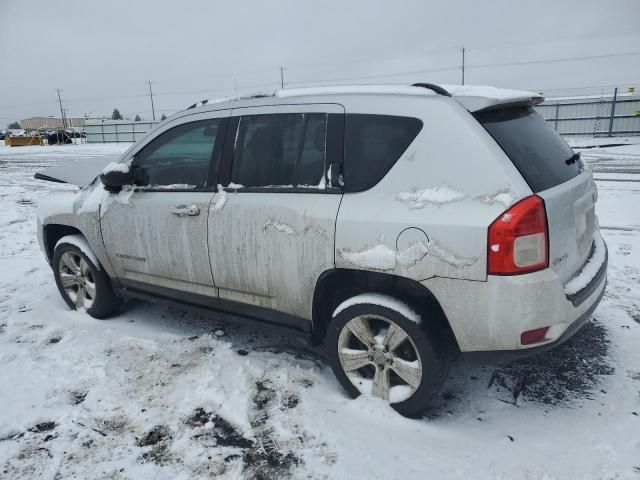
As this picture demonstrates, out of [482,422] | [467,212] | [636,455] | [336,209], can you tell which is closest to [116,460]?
[336,209]

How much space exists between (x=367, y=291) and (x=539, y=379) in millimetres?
1369

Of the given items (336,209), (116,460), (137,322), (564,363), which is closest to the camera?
(116,460)

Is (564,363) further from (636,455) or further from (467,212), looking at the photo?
(467,212)

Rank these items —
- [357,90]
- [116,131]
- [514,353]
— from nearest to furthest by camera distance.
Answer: [514,353] → [357,90] → [116,131]

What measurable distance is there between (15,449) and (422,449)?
7.25 ft

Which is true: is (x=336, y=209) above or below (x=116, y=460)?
above

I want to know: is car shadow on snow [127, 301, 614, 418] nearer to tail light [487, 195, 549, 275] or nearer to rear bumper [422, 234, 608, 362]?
rear bumper [422, 234, 608, 362]

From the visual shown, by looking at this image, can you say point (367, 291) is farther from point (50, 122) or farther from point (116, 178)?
point (50, 122)

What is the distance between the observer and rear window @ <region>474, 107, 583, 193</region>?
8.21 ft

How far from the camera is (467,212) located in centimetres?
240

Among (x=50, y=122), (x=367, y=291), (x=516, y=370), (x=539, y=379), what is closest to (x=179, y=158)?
(x=367, y=291)

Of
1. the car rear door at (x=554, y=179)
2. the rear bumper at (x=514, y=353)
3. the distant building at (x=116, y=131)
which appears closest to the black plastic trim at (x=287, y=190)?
the car rear door at (x=554, y=179)

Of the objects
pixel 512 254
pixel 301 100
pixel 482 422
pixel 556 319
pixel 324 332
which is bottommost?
pixel 482 422

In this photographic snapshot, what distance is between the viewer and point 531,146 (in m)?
2.68
